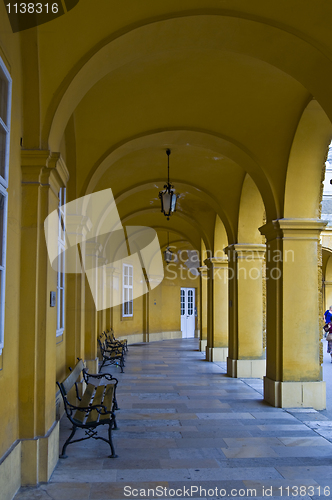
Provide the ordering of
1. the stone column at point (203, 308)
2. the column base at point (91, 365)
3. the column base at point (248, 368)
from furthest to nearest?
the stone column at point (203, 308)
the column base at point (248, 368)
the column base at point (91, 365)

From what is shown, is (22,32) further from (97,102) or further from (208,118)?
(208,118)

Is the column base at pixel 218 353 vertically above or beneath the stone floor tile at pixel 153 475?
beneath

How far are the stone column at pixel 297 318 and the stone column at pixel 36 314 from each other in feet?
13.5

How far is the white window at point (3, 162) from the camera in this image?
3.63m

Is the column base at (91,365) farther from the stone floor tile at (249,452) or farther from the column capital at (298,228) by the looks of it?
the stone floor tile at (249,452)

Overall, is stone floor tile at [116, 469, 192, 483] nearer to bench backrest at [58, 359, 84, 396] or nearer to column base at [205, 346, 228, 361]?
bench backrest at [58, 359, 84, 396]

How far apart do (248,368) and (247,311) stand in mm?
1311

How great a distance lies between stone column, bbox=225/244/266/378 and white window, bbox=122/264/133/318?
9947mm

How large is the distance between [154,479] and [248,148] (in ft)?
17.5

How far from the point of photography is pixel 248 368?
32.9 ft

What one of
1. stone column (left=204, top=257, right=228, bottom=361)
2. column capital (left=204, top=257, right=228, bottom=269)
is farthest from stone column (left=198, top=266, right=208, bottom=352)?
column capital (left=204, top=257, right=228, bottom=269)

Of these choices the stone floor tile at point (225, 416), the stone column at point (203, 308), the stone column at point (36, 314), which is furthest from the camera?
the stone column at point (203, 308)

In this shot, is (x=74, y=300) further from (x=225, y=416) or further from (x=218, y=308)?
(x=218, y=308)

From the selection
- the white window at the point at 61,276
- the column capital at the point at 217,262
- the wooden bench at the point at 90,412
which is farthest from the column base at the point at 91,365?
the column capital at the point at 217,262
